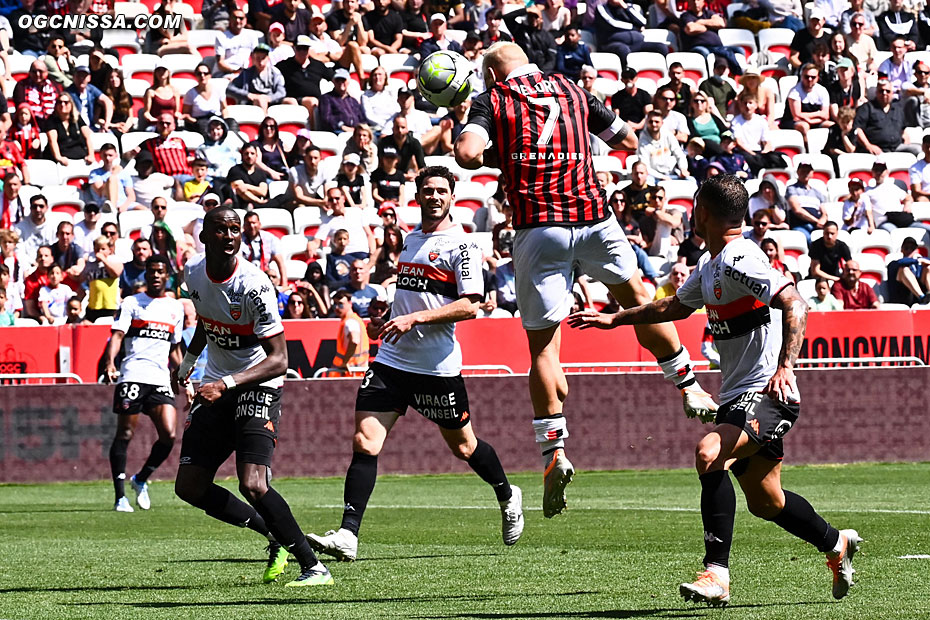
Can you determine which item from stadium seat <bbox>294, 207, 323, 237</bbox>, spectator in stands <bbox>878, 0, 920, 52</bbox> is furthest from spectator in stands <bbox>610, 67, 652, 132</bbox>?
spectator in stands <bbox>878, 0, 920, 52</bbox>

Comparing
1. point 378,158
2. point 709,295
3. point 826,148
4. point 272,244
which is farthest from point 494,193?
point 709,295

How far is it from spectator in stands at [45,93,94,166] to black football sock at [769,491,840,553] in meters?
15.4

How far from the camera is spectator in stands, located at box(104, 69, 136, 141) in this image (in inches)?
852

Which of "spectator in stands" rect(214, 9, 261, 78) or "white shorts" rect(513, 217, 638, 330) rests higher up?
"white shorts" rect(513, 217, 638, 330)

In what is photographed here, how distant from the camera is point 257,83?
74.2ft

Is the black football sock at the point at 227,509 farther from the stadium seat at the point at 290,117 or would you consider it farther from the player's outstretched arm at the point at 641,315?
the stadium seat at the point at 290,117

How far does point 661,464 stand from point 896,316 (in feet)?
11.9

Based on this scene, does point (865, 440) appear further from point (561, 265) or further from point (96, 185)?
point (561, 265)

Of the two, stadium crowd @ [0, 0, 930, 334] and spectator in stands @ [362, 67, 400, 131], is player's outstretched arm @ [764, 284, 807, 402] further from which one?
spectator in stands @ [362, 67, 400, 131]

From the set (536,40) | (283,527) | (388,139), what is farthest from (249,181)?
(283,527)

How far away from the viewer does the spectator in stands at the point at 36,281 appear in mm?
18531

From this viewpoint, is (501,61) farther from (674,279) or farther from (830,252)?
(830,252)

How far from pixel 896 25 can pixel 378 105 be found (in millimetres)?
9992

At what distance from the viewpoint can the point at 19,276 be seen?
18875 mm
